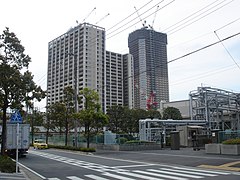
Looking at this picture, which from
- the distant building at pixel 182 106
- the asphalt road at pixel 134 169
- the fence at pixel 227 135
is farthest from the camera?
the distant building at pixel 182 106

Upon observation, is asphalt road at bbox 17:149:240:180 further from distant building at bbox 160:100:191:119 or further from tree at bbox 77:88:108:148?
distant building at bbox 160:100:191:119

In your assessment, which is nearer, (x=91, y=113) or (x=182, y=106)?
(x=91, y=113)

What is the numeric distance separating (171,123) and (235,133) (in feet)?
50.6

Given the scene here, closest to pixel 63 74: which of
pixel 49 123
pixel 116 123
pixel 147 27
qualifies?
pixel 49 123

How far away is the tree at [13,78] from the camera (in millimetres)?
19297

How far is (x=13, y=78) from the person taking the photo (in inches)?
760

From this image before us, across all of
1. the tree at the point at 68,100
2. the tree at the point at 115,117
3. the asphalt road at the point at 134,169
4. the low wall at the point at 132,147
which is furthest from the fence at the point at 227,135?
the tree at the point at 115,117

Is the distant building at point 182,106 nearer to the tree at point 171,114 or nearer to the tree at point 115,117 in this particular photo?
the tree at point 171,114

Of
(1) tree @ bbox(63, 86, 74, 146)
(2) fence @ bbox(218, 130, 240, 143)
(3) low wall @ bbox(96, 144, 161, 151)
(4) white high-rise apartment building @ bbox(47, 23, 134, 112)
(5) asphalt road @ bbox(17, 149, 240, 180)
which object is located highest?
(4) white high-rise apartment building @ bbox(47, 23, 134, 112)

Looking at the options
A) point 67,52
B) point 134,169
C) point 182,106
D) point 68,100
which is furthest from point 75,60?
point 182,106

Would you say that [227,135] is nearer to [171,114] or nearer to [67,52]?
[67,52]

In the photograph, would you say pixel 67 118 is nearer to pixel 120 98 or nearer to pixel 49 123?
pixel 49 123

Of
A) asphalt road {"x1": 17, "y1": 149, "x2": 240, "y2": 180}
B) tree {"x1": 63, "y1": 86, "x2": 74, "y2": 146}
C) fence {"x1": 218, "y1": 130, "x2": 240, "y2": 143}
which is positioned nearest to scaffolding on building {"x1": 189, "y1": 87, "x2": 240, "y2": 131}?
fence {"x1": 218, "y1": 130, "x2": 240, "y2": 143}

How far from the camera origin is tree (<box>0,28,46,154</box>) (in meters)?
19.3
